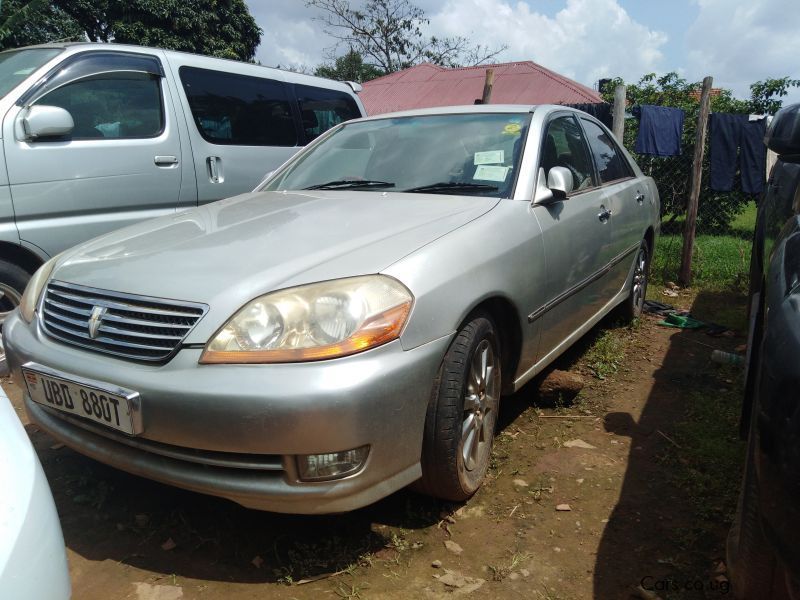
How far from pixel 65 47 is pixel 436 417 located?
11.7 feet

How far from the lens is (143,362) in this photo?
198cm

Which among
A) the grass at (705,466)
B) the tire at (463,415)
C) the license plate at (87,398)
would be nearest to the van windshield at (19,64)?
the license plate at (87,398)

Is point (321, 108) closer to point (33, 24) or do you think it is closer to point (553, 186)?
point (553, 186)

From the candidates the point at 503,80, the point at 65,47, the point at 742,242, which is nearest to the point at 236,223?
the point at 65,47

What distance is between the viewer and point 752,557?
1546 mm

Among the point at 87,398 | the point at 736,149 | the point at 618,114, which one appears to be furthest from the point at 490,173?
the point at 736,149

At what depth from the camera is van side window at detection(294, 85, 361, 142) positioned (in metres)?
5.57

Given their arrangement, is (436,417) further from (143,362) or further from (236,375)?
(143,362)

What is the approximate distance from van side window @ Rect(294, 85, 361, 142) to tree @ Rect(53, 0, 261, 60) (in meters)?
14.3

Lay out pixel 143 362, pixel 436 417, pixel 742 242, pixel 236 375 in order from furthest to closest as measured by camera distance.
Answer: pixel 742 242 < pixel 436 417 < pixel 143 362 < pixel 236 375

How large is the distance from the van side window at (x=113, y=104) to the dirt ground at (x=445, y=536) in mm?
1990

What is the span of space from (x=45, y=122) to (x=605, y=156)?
3.45 meters

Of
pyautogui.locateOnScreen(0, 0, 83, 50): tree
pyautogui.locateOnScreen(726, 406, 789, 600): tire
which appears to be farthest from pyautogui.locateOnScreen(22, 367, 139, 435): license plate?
pyautogui.locateOnScreen(0, 0, 83, 50): tree

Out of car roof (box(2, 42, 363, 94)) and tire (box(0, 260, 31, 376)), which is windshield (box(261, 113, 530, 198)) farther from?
car roof (box(2, 42, 363, 94))
